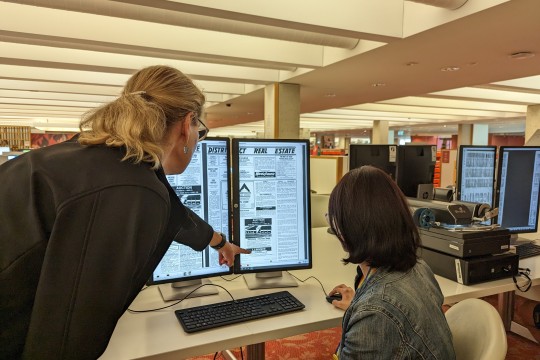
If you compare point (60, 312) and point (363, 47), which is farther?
point (363, 47)

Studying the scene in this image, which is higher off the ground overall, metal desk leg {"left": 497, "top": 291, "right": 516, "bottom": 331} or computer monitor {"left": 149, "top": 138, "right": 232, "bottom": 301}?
computer monitor {"left": 149, "top": 138, "right": 232, "bottom": 301}

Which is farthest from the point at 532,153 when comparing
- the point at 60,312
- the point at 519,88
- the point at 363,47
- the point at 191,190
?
the point at 519,88

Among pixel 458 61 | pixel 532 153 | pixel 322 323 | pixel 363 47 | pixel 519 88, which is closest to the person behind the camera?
pixel 322 323

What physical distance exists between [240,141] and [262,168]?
0.15 metres

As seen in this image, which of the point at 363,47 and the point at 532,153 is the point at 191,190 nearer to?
the point at 532,153

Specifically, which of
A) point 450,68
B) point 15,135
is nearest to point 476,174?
point 450,68

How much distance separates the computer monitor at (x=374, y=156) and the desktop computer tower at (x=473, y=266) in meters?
1.10

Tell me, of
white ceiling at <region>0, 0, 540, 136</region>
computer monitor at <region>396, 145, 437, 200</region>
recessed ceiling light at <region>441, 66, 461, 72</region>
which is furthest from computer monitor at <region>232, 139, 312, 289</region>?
recessed ceiling light at <region>441, 66, 461, 72</region>

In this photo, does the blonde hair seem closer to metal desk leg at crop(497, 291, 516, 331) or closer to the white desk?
the white desk

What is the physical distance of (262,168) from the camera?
5.28ft

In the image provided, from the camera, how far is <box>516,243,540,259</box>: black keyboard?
2180 millimetres

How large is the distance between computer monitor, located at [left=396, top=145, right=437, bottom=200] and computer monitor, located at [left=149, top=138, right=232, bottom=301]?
171 centimetres

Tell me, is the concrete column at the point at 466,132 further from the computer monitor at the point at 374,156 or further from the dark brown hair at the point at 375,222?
the dark brown hair at the point at 375,222

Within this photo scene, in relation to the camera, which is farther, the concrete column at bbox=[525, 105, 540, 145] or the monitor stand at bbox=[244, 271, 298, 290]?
the concrete column at bbox=[525, 105, 540, 145]
